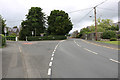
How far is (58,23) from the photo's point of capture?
47781mm

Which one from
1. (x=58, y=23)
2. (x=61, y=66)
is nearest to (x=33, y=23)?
(x=58, y=23)

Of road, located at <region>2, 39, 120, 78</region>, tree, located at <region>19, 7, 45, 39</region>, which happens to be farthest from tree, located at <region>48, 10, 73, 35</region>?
road, located at <region>2, 39, 120, 78</region>

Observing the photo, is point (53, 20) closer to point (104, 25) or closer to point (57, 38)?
point (57, 38)

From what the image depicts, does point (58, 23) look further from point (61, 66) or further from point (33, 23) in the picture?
point (61, 66)

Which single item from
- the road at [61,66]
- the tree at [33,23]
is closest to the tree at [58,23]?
the tree at [33,23]

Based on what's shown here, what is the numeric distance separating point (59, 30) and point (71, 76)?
4325 centimetres

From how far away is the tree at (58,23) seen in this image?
47469 millimetres

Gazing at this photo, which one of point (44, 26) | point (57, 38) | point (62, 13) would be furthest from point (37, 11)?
point (57, 38)

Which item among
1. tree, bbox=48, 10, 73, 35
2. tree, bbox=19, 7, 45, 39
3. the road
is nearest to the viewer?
the road

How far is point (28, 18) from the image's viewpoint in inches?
1912

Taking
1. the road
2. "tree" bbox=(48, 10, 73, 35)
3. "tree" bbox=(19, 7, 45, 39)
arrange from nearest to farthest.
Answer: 1. the road
2. "tree" bbox=(19, 7, 45, 39)
3. "tree" bbox=(48, 10, 73, 35)

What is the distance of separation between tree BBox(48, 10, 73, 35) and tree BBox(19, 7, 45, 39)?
14.5ft

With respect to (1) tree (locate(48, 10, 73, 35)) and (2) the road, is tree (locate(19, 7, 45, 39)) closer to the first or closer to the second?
(1) tree (locate(48, 10, 73, 35))

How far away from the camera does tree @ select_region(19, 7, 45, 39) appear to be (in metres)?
46.9
